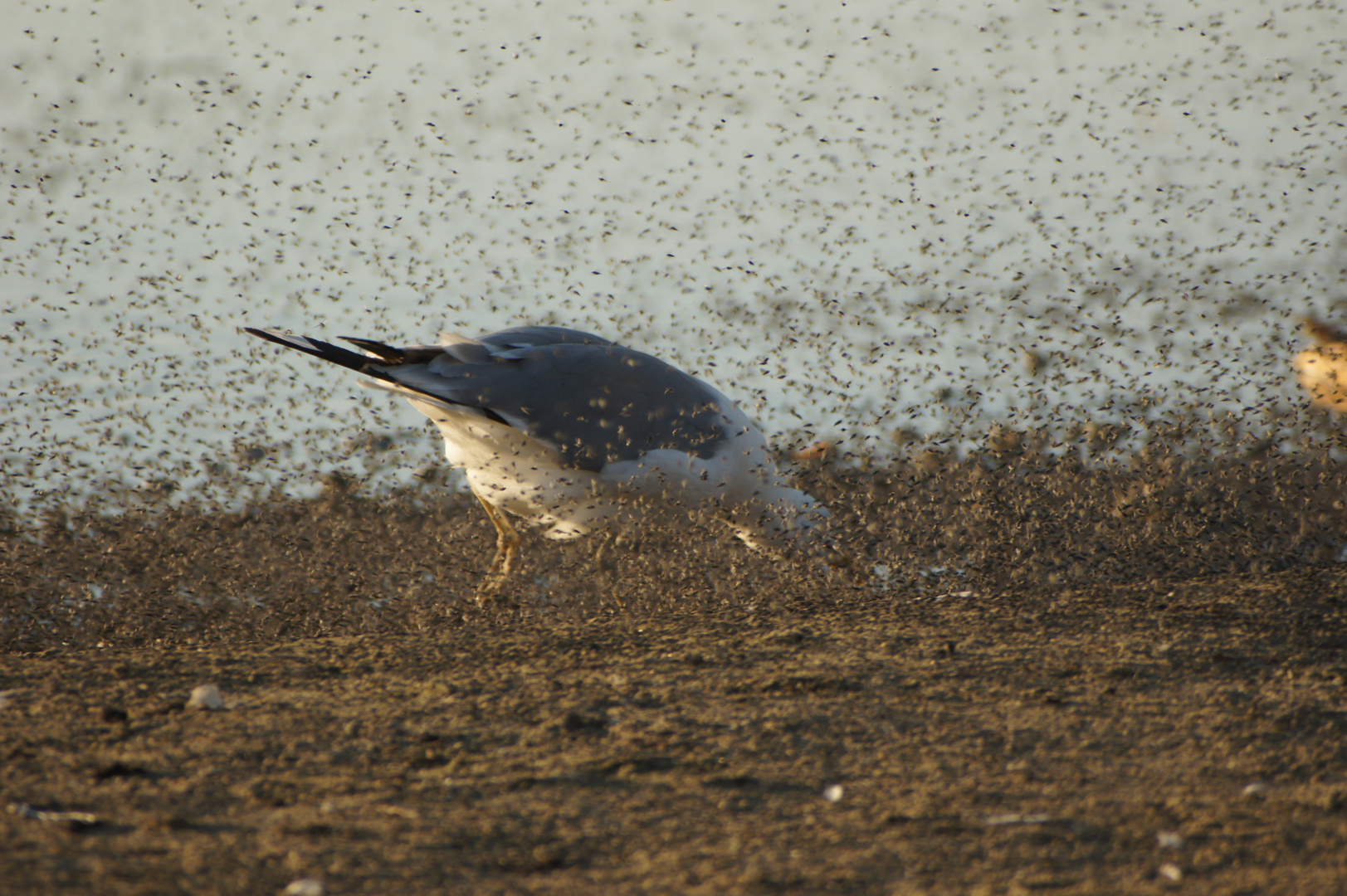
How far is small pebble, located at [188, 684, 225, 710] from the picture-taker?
3014 mm

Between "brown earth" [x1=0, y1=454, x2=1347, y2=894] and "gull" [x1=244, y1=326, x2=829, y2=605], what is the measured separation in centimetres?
20

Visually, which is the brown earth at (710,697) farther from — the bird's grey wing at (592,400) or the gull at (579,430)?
the bird's grey wing at (592,400)

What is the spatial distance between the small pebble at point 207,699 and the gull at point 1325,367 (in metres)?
3.91

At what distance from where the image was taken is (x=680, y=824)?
217 centimetres

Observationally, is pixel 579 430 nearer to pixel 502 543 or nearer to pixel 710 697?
pixel 502 543

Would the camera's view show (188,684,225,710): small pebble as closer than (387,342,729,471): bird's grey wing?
Yes

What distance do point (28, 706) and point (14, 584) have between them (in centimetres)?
137

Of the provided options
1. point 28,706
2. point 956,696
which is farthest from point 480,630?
point 956,696

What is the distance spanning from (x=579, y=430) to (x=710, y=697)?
158 centimetres

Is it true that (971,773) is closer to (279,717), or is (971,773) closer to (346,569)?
(279,717)

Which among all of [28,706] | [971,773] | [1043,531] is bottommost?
[28,706]

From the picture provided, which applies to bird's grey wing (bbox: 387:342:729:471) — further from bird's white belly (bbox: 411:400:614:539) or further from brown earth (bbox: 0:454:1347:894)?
brown earth (bbox: 0:454:1347:894)

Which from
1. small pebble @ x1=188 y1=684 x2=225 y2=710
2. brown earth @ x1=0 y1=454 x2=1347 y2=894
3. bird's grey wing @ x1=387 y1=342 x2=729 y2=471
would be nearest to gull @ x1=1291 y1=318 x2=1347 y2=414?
brown earth @ x1=0 y1=454 x2=1347 y2=894

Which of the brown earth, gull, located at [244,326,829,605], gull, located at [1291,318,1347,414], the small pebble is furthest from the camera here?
gull, located at [1291,318,1347,414]
